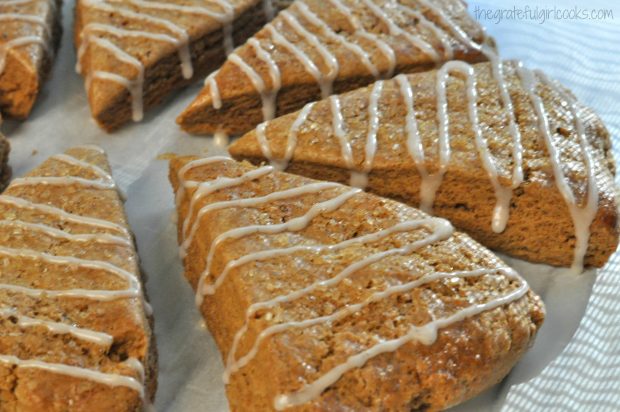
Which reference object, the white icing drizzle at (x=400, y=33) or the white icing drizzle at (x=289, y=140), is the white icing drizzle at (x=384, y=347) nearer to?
the white icing drizzle at (x=289, y=140)

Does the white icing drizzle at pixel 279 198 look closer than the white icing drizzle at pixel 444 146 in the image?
Yes

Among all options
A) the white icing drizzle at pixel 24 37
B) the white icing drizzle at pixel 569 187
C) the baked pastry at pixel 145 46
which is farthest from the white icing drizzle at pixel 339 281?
the white icing drizzle at pixel 24 37

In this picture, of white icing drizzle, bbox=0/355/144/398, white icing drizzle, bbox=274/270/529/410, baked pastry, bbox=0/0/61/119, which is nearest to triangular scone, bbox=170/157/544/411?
white icing drizzle, bbox=274/270/529/410

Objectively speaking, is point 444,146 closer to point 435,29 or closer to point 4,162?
point 435,29

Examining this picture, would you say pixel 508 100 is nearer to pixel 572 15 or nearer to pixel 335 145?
pixel 335 145

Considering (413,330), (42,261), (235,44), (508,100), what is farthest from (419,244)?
(235,44)

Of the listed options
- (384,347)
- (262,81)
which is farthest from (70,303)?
(262,81)

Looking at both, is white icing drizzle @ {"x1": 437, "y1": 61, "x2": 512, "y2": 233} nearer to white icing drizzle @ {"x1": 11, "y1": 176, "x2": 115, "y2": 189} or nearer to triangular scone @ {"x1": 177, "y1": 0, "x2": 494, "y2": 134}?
triangular scone @ {"x1": 177, "y1": 0, "x2": 494, "y2": 134}
